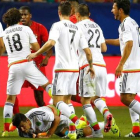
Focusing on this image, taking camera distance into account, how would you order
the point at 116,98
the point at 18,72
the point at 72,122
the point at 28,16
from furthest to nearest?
the point at 116,98
the point at 28,16
the point at 18,72
the point at 72,122

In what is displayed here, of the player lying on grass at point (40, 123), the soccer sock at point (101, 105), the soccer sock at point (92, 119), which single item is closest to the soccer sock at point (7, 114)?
the player lying on grass at point (40, 123)

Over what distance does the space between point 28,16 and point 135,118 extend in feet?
9.98

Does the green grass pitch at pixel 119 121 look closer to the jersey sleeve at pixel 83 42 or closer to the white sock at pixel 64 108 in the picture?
the white sock at pixel 64 108

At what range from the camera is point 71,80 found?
10.1m

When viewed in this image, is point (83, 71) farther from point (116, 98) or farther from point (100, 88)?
point (116, 98)

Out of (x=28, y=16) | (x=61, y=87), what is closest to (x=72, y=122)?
(x=61, y=87)

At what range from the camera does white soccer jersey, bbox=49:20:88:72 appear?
9.99 m

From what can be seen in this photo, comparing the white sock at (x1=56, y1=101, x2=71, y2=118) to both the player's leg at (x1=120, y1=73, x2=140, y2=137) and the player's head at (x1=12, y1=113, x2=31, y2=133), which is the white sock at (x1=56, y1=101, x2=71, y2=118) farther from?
the player's leg at (x1=120, y1=73, x2=140, y2=137)

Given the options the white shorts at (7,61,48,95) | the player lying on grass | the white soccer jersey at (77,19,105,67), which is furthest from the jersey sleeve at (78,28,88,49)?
the player lying on grass

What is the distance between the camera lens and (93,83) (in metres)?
10.6

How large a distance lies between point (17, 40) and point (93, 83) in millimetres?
1326

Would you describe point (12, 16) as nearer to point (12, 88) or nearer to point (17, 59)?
point (17, 59)

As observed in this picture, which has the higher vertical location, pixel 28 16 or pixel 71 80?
pixel 28 16

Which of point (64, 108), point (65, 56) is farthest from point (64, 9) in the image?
point (64, 108)
